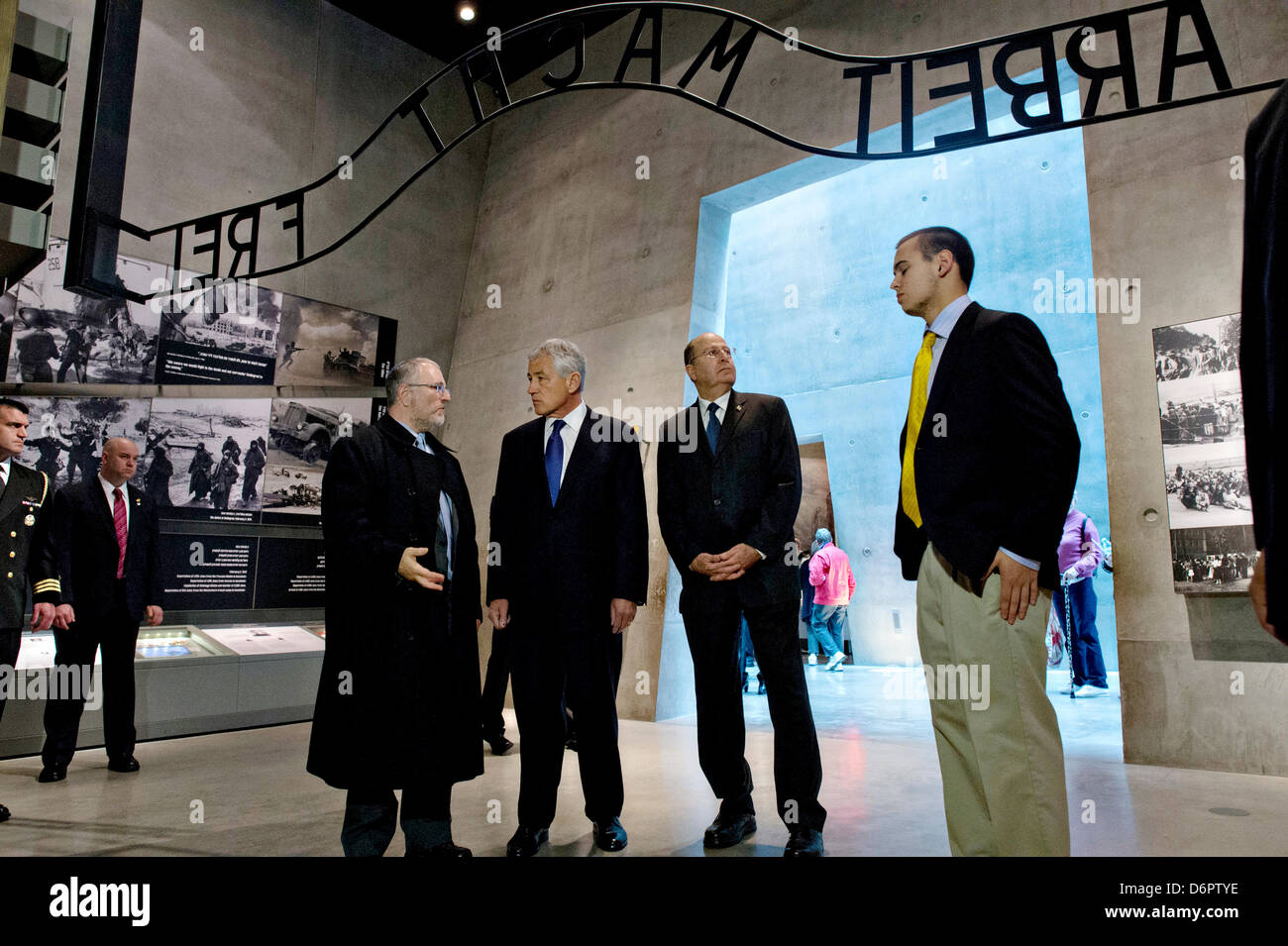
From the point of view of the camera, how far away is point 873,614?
969 centimetres

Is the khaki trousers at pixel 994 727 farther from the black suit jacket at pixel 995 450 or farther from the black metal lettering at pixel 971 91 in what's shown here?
the black metal lettering at pixel 971 91

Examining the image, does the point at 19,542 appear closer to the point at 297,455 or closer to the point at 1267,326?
the point at 297,455

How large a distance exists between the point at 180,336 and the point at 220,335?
0.30 metres

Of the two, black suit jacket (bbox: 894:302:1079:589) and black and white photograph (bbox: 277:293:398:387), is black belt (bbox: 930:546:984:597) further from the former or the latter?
black and white photograph (bbox: 277:293:398:387)

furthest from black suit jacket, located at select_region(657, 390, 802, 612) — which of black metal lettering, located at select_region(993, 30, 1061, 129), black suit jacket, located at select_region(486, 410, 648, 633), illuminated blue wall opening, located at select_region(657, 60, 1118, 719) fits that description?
illuminated blue wall opening, located at select_region(657, 60, 1118, 719)

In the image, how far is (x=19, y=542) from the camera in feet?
11.9

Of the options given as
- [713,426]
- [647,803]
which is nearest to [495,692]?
[647,803]

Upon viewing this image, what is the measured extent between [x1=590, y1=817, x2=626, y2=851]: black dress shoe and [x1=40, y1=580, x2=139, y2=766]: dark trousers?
2935mm

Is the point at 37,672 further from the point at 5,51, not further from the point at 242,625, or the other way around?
the point at 5,51

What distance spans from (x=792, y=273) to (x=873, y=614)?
453 centimetres

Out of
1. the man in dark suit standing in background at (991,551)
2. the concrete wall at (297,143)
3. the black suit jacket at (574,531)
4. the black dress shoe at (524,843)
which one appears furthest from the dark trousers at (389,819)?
the concrete wall at (297,143)

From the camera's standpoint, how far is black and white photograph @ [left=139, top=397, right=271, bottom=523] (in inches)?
227

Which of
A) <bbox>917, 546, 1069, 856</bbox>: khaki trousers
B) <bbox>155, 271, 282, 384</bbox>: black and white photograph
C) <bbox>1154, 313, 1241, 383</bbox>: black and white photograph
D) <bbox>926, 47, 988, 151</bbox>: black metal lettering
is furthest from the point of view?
<bbox>155, 271, 282, 384</bbox>: black and white photograph
